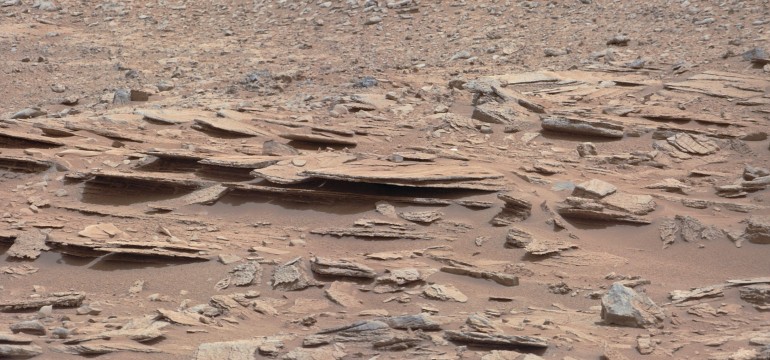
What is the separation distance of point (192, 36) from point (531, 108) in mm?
7614

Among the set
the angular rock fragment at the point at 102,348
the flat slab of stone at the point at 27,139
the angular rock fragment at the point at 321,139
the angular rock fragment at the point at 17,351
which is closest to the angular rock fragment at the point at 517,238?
the angular rock fragment at the point at 321,139

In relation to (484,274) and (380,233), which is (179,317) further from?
(484,274)

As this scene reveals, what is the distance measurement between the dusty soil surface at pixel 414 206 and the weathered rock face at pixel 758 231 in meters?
0.02

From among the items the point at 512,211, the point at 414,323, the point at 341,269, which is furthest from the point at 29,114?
the point at 414,323

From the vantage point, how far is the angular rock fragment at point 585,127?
384 inches

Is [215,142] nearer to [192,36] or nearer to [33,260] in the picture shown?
[33,260]

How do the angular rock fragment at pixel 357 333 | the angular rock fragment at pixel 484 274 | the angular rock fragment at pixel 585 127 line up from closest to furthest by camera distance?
the angular rock fragment at pixel 357 333, the angular rock fragment at pixel 484 274, the angular rock fragment at pixel 585 127

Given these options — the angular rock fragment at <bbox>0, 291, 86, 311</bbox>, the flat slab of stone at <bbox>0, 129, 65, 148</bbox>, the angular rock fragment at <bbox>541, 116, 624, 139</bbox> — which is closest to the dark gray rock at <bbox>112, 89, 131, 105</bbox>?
the flat slab of stone at <bbox>0, 129, 65, 148</bbox>

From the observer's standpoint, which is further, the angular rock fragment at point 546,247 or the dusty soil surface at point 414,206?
the angular rock fragment at point 546,247

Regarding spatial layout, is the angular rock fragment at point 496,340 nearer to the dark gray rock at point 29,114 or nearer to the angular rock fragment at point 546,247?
the angular rock fragment at point 546,247

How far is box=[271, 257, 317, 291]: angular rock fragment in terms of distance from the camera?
22.6 ft

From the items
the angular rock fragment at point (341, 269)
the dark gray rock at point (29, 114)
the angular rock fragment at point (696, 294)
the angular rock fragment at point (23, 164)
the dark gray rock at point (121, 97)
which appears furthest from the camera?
the dark gray rock at point (121, 97)

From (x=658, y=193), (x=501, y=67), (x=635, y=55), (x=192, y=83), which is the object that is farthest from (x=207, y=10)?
(x=658, y=193)

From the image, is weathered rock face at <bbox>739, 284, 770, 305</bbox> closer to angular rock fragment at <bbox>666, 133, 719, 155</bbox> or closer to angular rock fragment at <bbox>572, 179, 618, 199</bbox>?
angular rock fragment at <bbox>572, 179, 618, 199</bbox>
